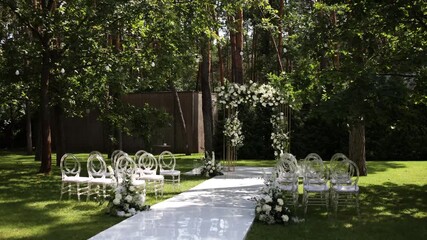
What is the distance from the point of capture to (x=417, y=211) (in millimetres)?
7828

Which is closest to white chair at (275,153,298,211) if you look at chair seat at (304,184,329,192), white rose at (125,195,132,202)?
chair seat at (304,184,329,192)

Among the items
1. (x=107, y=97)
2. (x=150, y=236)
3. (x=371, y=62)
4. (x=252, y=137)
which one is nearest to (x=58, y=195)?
(x=150, y=236)

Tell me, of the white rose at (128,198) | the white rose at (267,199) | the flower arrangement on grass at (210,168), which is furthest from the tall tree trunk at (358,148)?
the white rose at (128,198)

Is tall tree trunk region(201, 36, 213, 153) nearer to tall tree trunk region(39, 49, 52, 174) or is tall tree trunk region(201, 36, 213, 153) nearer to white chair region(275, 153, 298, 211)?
tall tree trunk region(39, 49, 52, 174)

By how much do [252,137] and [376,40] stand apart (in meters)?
10.4

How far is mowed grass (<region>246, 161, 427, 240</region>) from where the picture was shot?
20.0 feet

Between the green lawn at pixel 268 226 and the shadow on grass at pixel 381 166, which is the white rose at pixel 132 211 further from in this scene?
the shadow on grass at pixel 381 166

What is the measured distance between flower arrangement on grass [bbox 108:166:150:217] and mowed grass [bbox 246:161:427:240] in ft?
6.38

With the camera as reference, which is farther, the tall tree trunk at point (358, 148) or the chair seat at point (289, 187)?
the tall tree trunk at point (358, 148)

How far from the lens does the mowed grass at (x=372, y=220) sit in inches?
240

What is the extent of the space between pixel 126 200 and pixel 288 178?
9.87 feet

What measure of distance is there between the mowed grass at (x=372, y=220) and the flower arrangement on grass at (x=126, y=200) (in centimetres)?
195

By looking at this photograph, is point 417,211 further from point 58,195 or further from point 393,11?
point 58,195

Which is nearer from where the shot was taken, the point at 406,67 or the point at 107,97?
the point at 406,67
